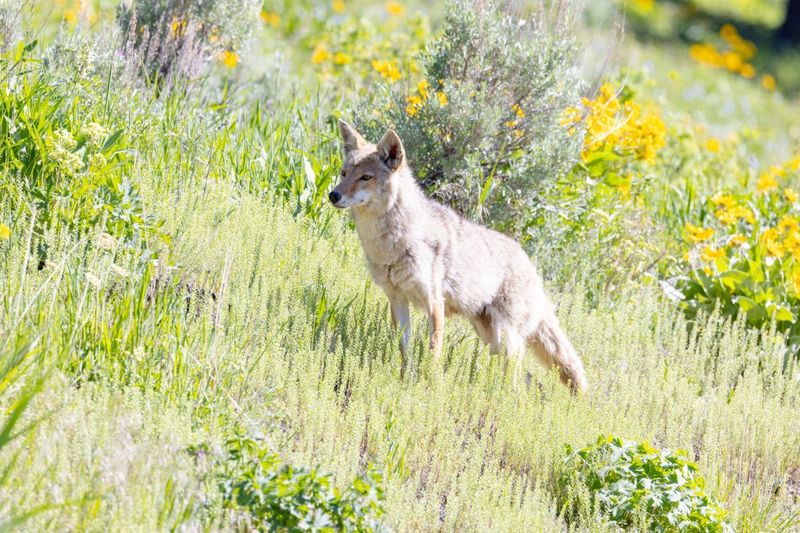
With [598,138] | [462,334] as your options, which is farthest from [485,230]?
[598,138]

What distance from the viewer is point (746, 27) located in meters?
24.6

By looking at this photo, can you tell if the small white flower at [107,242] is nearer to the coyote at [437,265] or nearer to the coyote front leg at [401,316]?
the coyote at [437,265]

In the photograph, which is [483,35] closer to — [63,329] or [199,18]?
[199,18]

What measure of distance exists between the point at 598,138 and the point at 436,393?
3.39 metres

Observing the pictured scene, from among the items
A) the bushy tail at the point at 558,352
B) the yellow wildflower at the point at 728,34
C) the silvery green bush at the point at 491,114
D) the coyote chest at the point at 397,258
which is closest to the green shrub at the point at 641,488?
the bushy tail at the point at 558,352

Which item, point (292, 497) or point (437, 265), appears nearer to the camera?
point (292, 497)

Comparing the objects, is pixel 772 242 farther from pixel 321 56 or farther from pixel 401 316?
pixel 321 56

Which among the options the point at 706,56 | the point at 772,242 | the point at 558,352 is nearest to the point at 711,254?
the point at 772,242

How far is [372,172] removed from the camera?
6.12 metres

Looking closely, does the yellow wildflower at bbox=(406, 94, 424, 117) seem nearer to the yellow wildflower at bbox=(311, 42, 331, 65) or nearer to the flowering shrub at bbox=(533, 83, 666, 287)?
the flowering shrub at bbox=(533, 83, 666, 287)

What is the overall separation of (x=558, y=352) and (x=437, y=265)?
3.11ft

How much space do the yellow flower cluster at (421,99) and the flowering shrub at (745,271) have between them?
213 centimetres

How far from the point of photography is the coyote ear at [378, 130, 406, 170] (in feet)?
20.0

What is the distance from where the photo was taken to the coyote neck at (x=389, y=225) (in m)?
6.06
